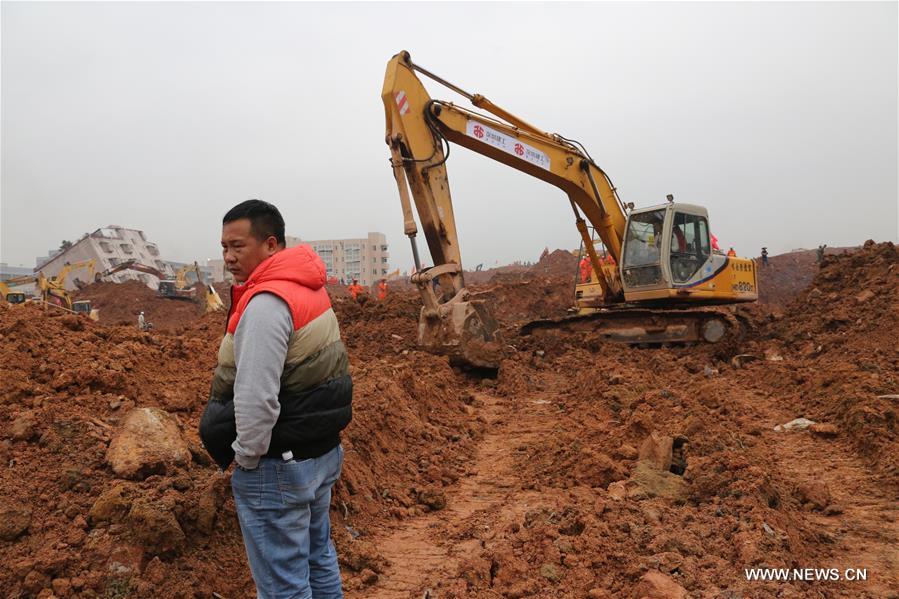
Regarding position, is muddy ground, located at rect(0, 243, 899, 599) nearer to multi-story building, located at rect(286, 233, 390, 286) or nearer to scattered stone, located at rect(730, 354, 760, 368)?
scattered stone, located at rect(730, 354, 760, 368)

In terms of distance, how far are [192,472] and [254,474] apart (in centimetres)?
152

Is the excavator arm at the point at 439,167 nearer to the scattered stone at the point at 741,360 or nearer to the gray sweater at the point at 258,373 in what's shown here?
the scattered stone at the point at 741,360

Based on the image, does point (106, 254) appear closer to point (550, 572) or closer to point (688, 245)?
point (688, 245)

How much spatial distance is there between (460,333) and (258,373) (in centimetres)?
643

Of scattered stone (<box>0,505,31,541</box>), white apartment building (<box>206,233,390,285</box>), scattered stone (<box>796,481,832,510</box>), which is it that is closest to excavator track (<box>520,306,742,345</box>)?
scattered stone (<box>796,481,832,510</box>)

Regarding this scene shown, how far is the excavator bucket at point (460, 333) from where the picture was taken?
8539mm

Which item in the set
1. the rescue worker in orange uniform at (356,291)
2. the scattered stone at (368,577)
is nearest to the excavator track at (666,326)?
the rescue worker in orange uniform at (356,291)

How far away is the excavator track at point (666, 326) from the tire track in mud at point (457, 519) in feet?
16.8

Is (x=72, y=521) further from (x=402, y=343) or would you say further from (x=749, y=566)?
(x=402, y=343)

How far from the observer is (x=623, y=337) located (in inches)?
457

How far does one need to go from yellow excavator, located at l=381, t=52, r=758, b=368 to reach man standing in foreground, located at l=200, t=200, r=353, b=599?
5927 mm

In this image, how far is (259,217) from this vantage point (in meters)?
2.41

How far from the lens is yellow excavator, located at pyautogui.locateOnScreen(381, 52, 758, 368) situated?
337 inches

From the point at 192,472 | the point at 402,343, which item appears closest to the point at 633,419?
the point at 192,472
